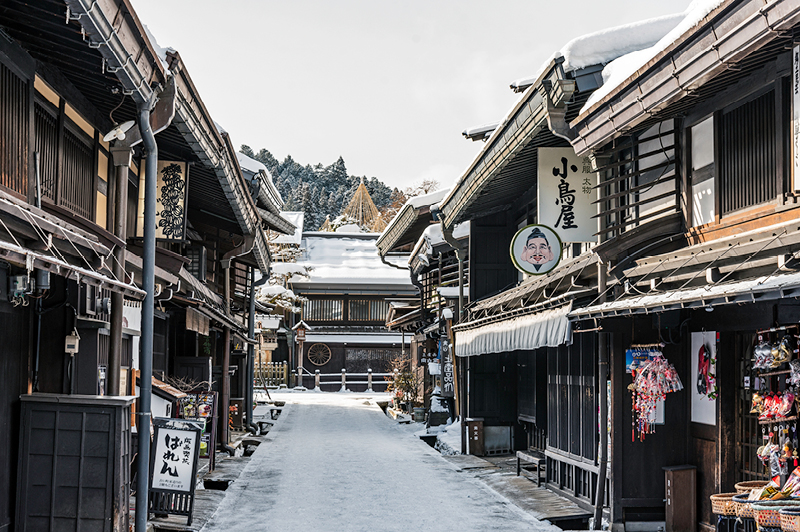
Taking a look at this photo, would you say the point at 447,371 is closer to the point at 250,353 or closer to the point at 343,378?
the point at 250,353

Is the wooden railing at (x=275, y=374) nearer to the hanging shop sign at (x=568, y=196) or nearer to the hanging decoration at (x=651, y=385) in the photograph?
the hanging shop sign at (x=568, y=196)

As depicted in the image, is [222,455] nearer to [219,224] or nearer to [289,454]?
[289,454]

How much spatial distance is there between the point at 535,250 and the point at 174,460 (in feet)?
20.6

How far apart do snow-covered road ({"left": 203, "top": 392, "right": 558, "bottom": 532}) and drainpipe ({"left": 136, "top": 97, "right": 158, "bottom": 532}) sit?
2.05 meters

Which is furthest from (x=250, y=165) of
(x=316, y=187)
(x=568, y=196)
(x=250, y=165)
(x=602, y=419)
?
(x=316, y=187)

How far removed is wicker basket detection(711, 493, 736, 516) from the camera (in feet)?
28.9

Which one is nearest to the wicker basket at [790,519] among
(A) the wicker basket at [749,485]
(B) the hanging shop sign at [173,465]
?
(A) the wicker basket at [749,485]

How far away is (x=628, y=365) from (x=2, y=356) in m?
7.56

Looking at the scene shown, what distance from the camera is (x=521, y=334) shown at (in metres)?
13.9

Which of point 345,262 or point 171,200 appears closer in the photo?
point 171,200

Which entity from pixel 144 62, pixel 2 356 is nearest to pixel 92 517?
pixel 2 356

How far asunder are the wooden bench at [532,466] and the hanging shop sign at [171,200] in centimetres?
760

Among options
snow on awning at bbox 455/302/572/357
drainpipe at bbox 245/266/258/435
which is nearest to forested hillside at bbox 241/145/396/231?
drainpipe at bbox 245/266/258/435

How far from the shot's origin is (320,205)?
104062mm
